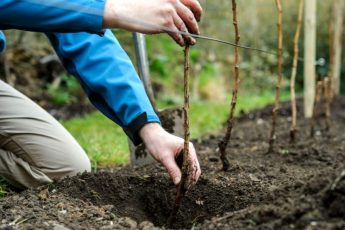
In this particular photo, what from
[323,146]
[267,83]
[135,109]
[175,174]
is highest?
[135,109]

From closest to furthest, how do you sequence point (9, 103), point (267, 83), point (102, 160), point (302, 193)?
1. point (302, 193)
2. point (9, 103)
3. point (102, 160)
4. point (267, 83)

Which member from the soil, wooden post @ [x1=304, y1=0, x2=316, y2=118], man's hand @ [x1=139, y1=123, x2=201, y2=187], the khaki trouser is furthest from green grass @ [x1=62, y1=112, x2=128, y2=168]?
wooden post @ [x1=304, y1=0, x2=316, y2=118]

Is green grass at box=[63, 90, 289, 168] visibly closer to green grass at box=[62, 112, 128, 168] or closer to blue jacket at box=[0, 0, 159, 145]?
green grass at box=[62, 112, 128, 168]

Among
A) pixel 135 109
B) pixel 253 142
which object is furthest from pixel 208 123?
pixel 135 109

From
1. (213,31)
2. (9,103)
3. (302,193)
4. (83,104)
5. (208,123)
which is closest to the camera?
(302,193)

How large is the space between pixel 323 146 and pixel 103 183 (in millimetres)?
1862

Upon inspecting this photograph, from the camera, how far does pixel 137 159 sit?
3379 millimetres

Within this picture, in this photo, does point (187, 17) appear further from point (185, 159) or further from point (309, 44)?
point (309, 44)

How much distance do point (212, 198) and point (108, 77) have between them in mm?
669

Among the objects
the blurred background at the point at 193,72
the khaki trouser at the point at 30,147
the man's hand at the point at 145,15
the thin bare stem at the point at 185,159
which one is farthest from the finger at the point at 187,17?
the blurred background at the point at 193,72

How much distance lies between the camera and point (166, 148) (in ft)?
7.07

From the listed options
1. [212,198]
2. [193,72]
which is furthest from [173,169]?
[193,72]

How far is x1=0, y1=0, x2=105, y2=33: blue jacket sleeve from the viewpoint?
1722 mm

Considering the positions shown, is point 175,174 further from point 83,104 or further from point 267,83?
point 267,83
